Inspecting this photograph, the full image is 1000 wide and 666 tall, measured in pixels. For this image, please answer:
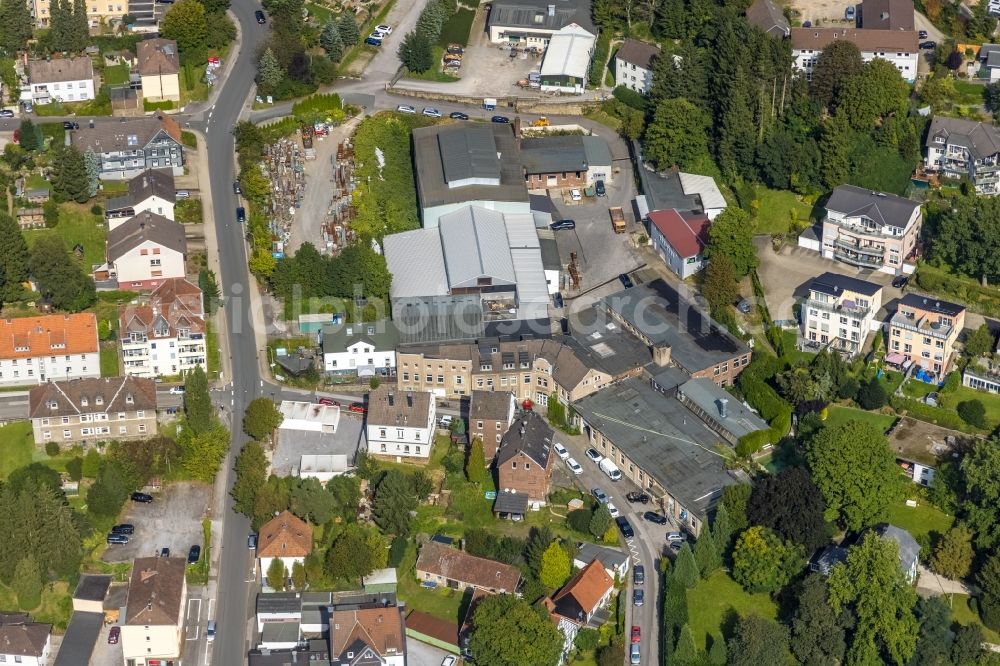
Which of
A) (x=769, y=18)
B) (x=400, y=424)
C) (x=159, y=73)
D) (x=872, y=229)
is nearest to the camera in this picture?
(x=400, y=424)

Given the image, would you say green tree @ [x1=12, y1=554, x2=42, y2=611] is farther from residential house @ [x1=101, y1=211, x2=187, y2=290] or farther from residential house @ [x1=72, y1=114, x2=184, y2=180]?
residential house @ [x1=72, y1=114, x2=184, y2=180]

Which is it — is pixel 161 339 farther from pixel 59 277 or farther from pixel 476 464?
pixel 476 464

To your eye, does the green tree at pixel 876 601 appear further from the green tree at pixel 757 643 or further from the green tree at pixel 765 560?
the green tree at pixel 757 643

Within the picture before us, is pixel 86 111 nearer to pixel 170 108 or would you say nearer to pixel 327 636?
pixel 170 108

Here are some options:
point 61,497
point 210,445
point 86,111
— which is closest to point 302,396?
point 210,445

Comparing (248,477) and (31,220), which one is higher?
(31,220)

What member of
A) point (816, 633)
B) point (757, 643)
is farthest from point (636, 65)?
point (757, 643)

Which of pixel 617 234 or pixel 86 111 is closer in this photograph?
pixel 617 234
